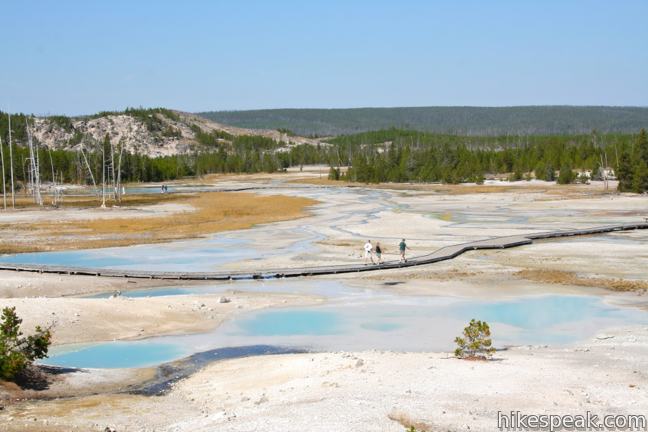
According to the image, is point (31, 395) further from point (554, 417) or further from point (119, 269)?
point (119, 269)

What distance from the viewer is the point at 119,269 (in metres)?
35.2

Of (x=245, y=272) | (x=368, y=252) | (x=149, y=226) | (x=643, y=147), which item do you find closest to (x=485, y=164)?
(x=643, y=147)

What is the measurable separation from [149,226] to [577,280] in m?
34.6

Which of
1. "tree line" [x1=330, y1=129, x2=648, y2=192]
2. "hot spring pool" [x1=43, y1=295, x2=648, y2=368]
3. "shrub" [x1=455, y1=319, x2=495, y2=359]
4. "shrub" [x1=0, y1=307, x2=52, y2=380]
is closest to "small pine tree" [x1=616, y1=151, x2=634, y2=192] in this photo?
"tree line" [x1=330, y1=129, x2=648, y2=192]

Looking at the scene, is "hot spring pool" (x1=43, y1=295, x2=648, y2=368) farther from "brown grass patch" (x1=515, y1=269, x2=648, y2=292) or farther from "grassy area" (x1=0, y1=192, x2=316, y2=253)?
"grassy area" (x1=0, y1=192, x2=316, y2=253)

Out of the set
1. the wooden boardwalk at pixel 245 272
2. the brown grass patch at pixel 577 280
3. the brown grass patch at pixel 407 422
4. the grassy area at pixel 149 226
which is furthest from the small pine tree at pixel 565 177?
the brown grass patch at pixel 407 422

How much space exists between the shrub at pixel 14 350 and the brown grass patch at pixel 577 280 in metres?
21.0

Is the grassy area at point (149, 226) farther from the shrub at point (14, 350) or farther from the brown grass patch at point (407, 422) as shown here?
the brown grass patch at point (407, 422)

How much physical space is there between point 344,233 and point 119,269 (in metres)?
18.9

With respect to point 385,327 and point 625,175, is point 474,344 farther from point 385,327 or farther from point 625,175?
point 625,175

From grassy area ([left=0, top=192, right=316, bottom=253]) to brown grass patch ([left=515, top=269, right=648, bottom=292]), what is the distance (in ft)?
78.8

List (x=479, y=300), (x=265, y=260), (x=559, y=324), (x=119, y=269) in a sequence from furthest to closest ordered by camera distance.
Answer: (x=265, y=260) → (x=119, y=269) → (x=479, y=300) → (x=559, y=324)

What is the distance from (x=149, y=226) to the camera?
57.3 meters

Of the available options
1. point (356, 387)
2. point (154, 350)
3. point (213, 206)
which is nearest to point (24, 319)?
point (154, 350)
